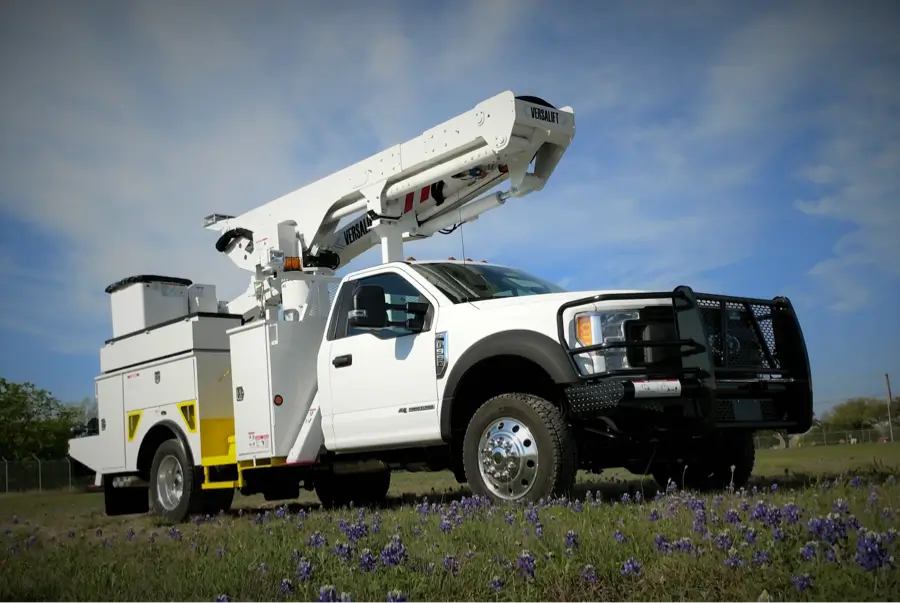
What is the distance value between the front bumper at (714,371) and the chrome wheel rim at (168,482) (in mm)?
5526

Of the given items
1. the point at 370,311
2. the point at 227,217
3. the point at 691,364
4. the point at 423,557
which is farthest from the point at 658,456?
the point at 227,217

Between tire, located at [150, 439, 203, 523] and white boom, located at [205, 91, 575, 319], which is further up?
white boom, located at [205, 91, 575, 319]

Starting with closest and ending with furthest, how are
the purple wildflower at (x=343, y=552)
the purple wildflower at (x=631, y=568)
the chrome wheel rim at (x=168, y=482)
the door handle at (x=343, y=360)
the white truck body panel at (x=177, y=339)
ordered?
the purple wildflower at (x=631, y=568) → the purple wildflower at (x=343, y=552) → the door handle at (x=343, y=360) → the white truck body panel at (x=177, y=339) → the chrome wheel rim at (x=168, y=482)

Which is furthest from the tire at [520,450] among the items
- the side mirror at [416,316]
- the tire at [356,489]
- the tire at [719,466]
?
the tire at [356,489]

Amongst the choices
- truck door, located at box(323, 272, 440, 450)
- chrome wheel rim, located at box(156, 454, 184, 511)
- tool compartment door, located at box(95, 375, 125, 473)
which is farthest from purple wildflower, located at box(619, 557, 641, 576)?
tool compartment door, located at box(95, 375, 125, 473)

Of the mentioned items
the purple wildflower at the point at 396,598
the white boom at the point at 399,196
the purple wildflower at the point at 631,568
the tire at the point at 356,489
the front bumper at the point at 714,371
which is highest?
the white boom at the point at 399,196

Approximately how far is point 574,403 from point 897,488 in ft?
6.71

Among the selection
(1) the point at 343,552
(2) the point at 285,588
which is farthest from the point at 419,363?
(2) the point at 285,588

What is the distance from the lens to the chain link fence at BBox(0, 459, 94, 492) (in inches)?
1446

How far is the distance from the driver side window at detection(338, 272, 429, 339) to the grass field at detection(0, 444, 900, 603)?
197 cm

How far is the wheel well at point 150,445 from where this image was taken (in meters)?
10.1

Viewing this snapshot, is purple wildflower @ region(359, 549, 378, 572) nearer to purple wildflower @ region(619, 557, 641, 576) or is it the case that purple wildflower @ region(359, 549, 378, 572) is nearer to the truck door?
purple wildflower @ region(619, 557, 641, 576)

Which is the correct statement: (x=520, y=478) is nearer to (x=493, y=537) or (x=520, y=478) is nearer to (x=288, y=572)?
(x=493, y=537)

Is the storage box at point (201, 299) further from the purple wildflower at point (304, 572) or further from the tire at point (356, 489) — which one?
the purple wildflower at point (304, 572)
